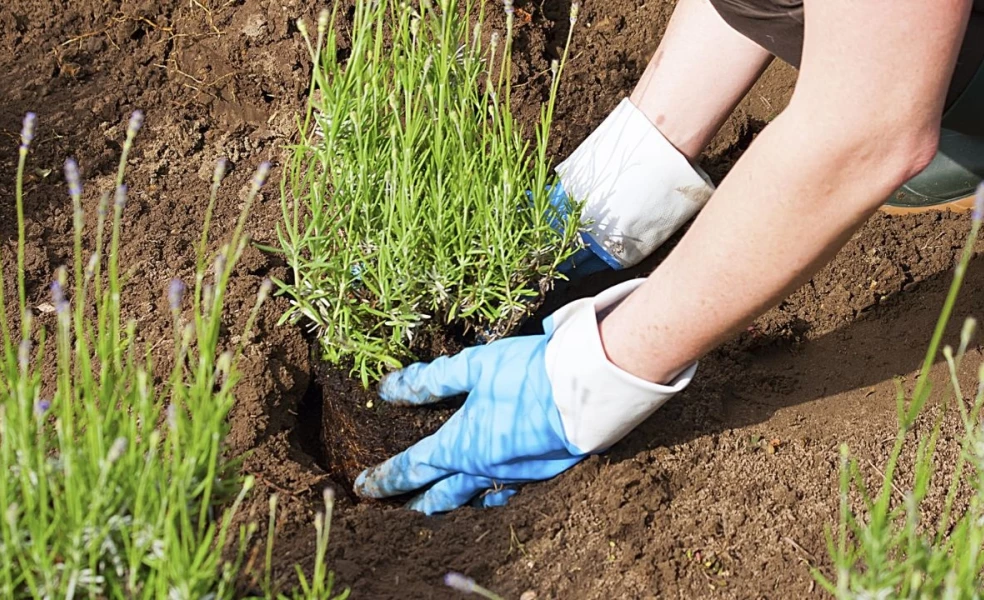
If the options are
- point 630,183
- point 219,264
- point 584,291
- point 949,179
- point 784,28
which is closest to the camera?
point 219,264

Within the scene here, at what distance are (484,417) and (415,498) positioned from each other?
294 millimetres

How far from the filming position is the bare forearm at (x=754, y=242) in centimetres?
148

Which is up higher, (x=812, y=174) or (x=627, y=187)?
(x=812, y=174)

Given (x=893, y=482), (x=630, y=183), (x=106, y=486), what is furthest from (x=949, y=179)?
(x=106, y=486)

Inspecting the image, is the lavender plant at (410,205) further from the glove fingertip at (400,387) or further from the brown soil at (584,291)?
the brown soil at (584,291)

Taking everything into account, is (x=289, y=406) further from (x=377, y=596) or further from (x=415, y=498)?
(x=377, y=596)

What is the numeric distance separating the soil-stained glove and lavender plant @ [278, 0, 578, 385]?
0.09 meters

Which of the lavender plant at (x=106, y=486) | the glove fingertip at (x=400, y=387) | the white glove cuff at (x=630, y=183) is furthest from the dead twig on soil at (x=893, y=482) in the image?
the lavender plant at (x=106, y=486)

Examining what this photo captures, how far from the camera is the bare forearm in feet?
4.86

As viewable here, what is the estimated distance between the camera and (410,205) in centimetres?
186

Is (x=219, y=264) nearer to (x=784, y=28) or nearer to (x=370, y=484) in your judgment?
(x=370, y=484)

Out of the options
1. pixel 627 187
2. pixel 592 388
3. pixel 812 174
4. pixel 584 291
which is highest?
pixel 812 174

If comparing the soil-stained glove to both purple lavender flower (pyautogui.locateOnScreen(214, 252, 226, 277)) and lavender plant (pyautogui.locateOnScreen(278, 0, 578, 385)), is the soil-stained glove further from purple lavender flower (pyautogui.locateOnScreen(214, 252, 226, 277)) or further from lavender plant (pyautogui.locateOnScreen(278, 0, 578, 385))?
purple lavender flower (pyautogui.locateOnScreen(214, 252, 226, 277))

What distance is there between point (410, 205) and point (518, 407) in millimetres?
448
